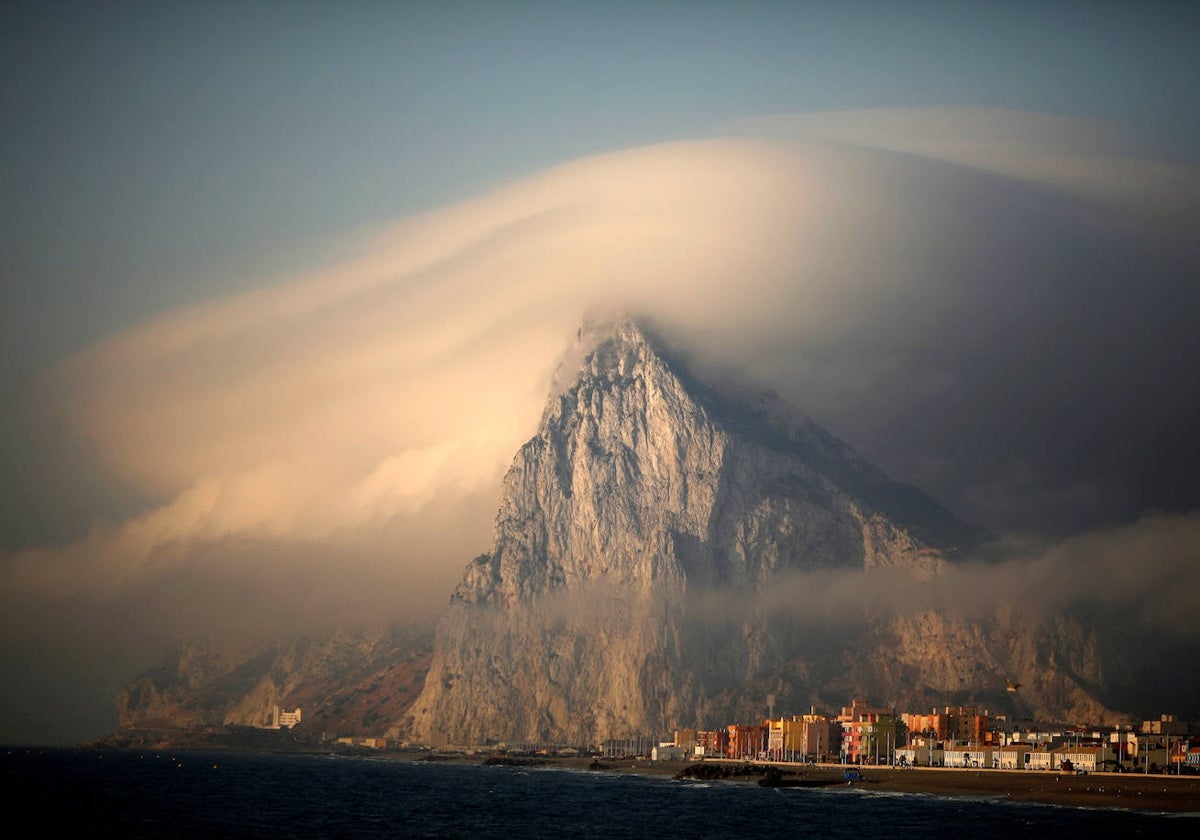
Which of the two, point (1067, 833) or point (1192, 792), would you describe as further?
point (1192, 792)

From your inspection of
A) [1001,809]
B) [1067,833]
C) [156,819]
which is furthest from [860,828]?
[156,819]

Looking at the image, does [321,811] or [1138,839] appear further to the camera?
[321,811]

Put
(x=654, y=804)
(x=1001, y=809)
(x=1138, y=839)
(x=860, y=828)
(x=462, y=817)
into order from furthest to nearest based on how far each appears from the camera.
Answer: (x=654, y=804)
(x=1001, y=809)
(x=462, y=817)
(x=860, y=828)
(x=1138, y=839)

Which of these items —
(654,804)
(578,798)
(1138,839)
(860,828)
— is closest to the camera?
(1138,839)

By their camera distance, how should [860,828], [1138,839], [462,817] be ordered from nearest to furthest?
[1138,839] → [860,828] → [462,817]

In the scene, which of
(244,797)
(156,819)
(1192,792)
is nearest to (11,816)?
(156,819)

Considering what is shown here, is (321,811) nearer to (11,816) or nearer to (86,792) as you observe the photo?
(11,816)

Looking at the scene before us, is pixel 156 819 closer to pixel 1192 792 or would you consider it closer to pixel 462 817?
pixel 462 817

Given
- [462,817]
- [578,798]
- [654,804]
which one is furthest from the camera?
[578,798]
